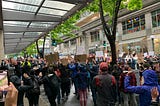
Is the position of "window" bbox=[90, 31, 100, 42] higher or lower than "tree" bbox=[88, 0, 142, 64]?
higher

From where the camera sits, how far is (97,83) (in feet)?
21.4

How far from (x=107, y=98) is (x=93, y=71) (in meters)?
4.48

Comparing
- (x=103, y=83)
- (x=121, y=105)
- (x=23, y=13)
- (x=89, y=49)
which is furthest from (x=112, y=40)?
(x=89, y=49)

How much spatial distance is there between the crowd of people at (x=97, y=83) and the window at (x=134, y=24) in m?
25.5

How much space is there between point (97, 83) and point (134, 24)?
34.5 meters

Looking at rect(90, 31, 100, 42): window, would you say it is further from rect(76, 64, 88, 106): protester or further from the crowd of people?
rect(76, 64, 88, 106): protester

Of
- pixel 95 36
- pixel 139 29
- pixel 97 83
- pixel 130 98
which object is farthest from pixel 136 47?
pixel 97 83

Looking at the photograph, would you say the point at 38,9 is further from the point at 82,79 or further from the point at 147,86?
the point at 147,86

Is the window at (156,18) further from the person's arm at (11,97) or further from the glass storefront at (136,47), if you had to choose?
the person's arm at (11,97)

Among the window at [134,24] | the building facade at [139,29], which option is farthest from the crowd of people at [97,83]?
the window at [134,24]

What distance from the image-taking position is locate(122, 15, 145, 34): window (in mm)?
37856

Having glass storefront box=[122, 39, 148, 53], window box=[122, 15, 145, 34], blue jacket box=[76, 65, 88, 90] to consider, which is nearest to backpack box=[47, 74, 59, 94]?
blue jacket box=[76, 65, 88, 90]

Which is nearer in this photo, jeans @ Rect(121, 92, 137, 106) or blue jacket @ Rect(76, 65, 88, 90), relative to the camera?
jeans @ Rect(121, 92, 137, 106)

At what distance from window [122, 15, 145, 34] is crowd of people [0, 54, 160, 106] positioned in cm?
2550
